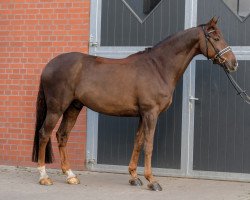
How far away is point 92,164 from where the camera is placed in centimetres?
849

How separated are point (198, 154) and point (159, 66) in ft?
5.00

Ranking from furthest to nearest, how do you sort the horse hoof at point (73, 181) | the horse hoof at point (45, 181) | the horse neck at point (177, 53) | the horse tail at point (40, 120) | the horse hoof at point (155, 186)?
the horse tail at point (40, 120) < the horse hoof at point (73, 181) < the horse hoof at point (45, 181) < the horse neck at point (177, 53) < the horse hoof at point (155, 186)

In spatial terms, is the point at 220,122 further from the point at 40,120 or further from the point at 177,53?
the point at 40,120

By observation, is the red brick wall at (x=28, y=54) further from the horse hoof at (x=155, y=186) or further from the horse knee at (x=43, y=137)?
the horse hoof at (x=155, y=186)

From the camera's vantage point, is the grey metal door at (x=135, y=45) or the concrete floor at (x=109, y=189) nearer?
the concrete floor at (x=109, y=189)

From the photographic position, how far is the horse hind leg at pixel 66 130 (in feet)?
24.9

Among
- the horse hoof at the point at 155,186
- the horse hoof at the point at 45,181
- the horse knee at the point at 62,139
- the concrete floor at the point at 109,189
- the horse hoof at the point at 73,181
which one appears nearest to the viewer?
the concrete floor at the point at 109,189

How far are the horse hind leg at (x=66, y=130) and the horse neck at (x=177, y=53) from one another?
1.29 metres

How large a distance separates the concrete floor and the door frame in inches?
5.3

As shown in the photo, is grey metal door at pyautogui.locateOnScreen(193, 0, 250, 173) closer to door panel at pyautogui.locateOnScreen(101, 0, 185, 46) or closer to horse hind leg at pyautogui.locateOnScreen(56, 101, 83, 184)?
door panel at pyautogui.locateOnScreen(101, 0, 185, 46)

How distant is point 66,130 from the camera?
7746mm

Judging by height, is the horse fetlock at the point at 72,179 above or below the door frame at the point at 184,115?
below

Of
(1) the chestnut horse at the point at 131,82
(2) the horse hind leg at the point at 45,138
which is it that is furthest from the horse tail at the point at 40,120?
(2) the horse hind leg at the point at 45,138

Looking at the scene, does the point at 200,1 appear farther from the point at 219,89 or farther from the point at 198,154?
the point at 198,154
